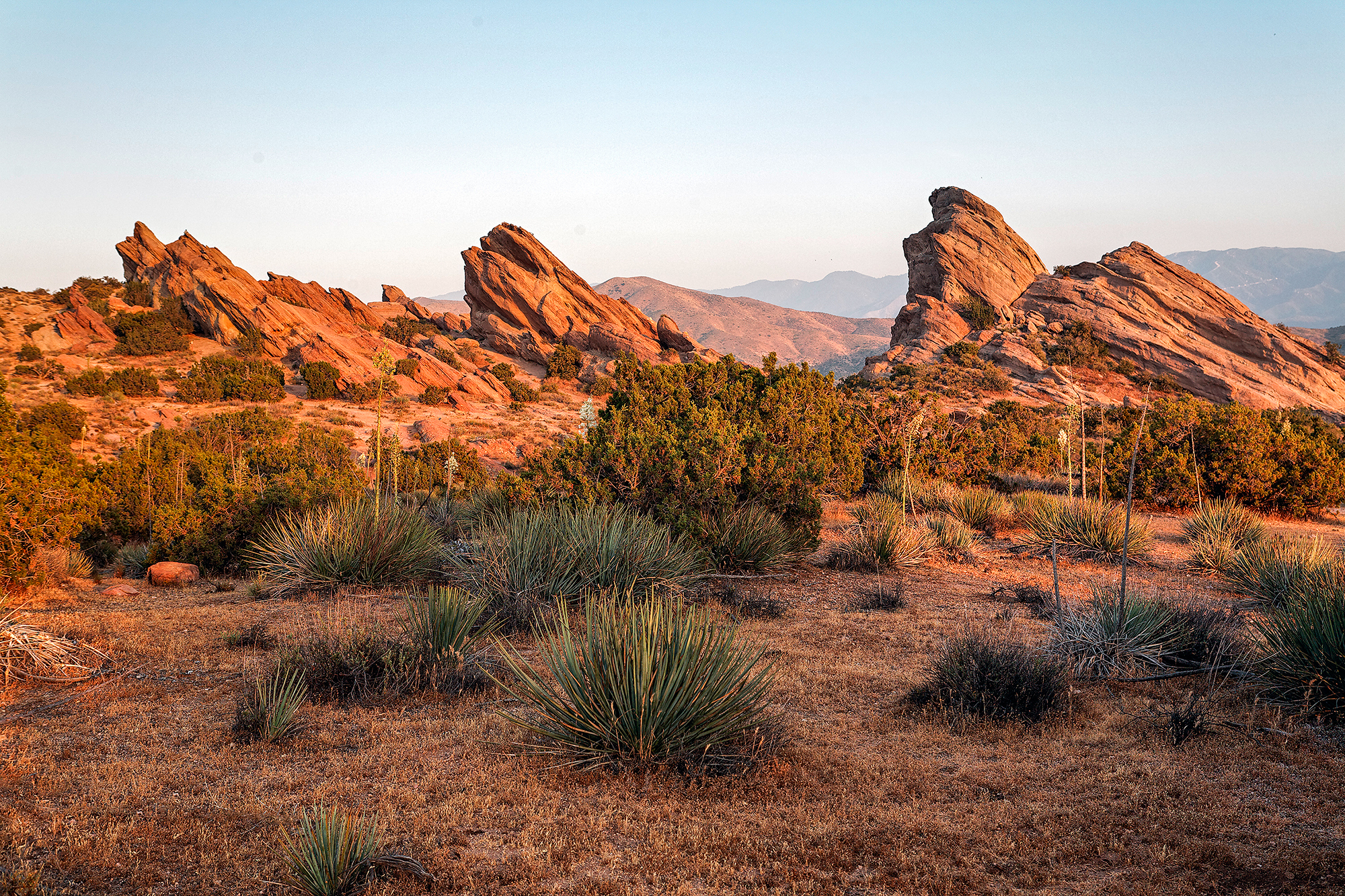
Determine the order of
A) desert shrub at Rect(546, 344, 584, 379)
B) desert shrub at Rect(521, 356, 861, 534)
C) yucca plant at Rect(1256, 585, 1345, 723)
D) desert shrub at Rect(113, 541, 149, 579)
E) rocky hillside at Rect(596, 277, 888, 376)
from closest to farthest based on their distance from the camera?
yucca plant at Rect(1256, 585, 1345, 723), desert shrub at Rect(521, 356, 861, 534), desert shrub at Rect(113, 541, 149, 579), desert shrub at Rect(546, 344, 584, 379), rocky hillside at Rect(596, 277, 888, 376)

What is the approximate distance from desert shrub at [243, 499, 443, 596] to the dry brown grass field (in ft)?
8.23

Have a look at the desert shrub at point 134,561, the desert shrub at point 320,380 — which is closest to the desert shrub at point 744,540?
the desert shrub at point 134,561

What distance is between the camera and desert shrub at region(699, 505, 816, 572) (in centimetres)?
986

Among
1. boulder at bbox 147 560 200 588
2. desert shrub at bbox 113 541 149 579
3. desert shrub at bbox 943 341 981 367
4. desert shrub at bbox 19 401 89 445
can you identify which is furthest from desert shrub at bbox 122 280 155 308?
desert shrub at bbox 943 341 981 367

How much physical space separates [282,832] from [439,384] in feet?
106

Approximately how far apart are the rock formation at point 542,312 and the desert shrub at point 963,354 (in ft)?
40.3

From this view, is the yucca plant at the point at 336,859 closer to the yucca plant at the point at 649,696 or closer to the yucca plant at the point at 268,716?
the yucca plant at the point at 649,696

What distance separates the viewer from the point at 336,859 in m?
3.05

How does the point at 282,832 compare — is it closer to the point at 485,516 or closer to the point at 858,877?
the point at 858,877

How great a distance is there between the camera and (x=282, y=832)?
3.11 metres

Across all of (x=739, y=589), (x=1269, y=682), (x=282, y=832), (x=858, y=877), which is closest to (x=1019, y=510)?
(x=739, y=589)

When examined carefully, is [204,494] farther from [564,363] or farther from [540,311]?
[540,311]

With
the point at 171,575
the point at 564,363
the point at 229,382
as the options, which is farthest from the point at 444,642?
the point at 564,363

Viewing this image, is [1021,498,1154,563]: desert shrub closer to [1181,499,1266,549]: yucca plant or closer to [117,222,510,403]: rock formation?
[1181,499,1266,549]: yucca plant
